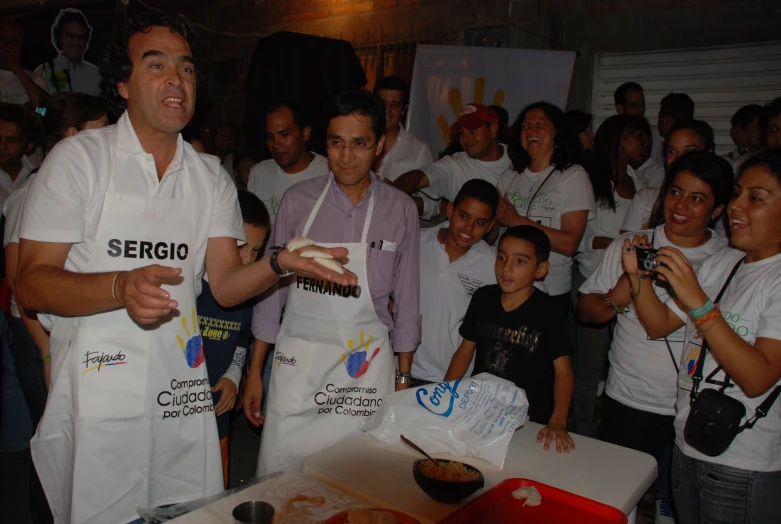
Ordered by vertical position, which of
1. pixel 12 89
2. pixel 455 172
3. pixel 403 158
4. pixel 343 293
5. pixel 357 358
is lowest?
pixel 357 358

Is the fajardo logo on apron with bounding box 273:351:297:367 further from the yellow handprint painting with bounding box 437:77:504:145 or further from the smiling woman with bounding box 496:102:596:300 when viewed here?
the yellow handprint painting with bounding box 437:77:504:145

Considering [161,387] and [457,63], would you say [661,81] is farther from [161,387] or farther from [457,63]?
[161,387]

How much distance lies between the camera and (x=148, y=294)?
1431 mm

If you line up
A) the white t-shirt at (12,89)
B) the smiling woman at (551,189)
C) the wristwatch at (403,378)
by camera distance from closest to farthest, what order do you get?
the wristwatch at (403,378) → the smiling woman at (551,189) → the white t-shirt at (12,89)

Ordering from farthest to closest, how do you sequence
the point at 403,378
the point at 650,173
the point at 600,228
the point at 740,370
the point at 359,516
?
the point at 650,173
the point at 600,228
the point at 403,378
the point at 740,370
the point at 359,516

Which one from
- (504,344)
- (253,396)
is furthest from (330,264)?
(504,344)

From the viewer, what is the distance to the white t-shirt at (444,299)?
294 cm

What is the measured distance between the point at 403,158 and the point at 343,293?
2.00 meters

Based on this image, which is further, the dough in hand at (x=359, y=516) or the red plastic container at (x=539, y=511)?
the red plastic container at (x=539, y=511)

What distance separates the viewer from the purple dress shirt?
2463 mm

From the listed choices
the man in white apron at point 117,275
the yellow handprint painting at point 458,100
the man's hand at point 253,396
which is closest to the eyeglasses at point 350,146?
the man in white apron at point 117,275

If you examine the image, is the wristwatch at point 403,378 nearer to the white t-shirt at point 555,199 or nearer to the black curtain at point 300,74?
the white t-shirt at point 555,199

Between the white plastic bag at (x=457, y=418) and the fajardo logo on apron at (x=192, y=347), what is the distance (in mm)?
563

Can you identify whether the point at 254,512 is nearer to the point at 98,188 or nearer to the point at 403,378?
the point at 98,188
